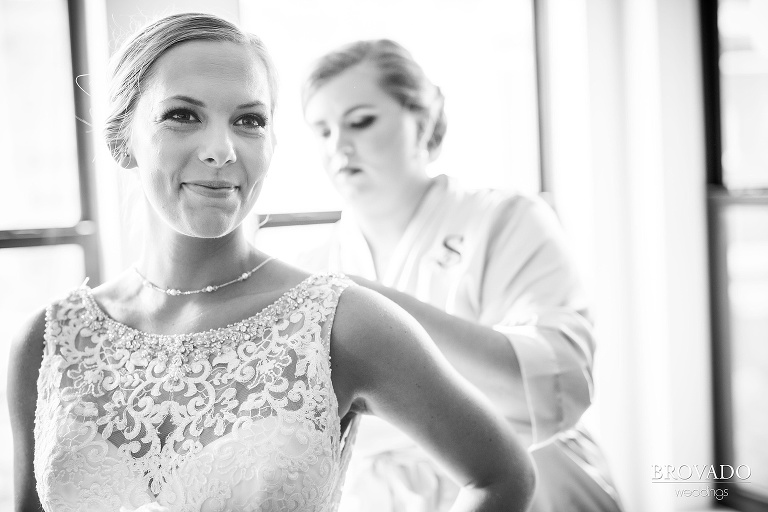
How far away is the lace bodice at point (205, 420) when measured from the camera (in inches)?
36.6

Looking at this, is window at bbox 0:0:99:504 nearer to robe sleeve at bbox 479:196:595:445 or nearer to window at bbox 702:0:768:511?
robe sleeve at bbox 479:196:595:445

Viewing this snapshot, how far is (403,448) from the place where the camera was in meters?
1.41

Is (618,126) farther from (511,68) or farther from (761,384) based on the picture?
(761,384)

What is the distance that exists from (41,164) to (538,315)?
5.12ft

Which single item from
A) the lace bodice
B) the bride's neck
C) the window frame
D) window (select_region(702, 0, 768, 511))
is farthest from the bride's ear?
window (select_region(702, 0, 768, 511))

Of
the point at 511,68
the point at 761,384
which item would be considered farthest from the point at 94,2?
the point at 761,384

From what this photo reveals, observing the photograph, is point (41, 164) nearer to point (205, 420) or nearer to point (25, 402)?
point (25, 402)

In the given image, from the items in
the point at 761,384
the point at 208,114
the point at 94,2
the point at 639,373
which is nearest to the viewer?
the point at 208,114

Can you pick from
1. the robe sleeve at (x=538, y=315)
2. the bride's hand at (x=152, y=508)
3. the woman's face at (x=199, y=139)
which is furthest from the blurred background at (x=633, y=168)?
the bride's hand at (x=152, y=508)

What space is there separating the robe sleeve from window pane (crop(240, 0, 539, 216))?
3.71ft

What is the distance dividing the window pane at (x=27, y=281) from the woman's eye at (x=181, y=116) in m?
1.39

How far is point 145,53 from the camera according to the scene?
0.98 meters

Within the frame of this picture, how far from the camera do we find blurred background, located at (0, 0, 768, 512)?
260 centimetres

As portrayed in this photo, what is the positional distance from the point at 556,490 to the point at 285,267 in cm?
69
